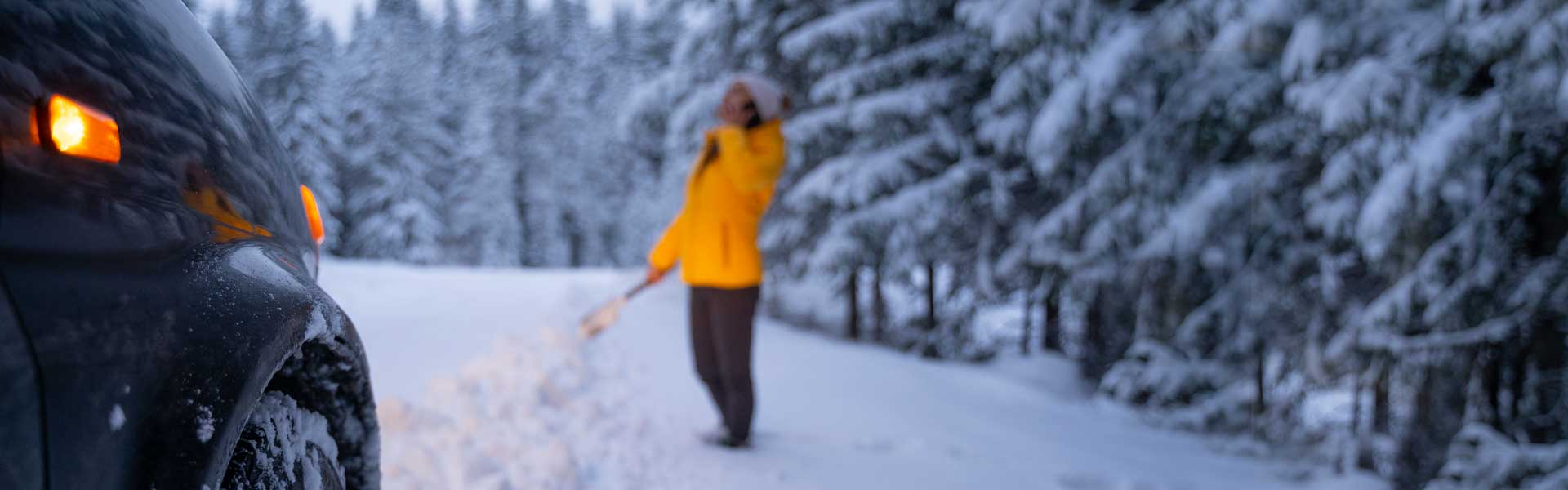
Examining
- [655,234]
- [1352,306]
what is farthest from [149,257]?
[655,234]

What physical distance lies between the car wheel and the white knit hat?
262cm

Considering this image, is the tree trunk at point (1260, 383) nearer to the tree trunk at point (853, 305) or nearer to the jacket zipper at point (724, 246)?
the tree trunk at point (853, 305)

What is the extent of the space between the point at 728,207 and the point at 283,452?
2.65 m

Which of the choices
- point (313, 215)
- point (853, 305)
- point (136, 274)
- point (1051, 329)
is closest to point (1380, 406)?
point (1051, 329)

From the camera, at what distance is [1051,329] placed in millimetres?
10391

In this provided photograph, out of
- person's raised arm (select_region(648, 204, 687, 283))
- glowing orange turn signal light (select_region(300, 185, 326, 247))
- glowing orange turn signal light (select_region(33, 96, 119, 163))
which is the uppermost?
glowing orange turn signal light (select_region(33, 96, 119, 163))

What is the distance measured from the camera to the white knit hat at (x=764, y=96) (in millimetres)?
3904

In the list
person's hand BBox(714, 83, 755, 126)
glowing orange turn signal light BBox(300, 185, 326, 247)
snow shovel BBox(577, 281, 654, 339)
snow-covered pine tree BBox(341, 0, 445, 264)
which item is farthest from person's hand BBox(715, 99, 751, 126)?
snow-covered pine tree BBox(341, 0, 445, 264)

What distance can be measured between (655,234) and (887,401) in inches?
1074

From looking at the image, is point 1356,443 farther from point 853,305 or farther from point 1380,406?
point 853,305

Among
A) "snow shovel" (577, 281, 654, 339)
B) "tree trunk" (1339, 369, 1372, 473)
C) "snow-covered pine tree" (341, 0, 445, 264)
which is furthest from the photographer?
"snow-covered pine tree" (341, 0, 445, 264)

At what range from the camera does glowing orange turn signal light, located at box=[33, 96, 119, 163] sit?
3.14ft

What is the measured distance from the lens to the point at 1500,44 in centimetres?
443

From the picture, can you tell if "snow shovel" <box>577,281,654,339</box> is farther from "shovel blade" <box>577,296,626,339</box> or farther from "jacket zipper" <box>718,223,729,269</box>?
"jacket zipper" <box>718,223,729,269</box>
